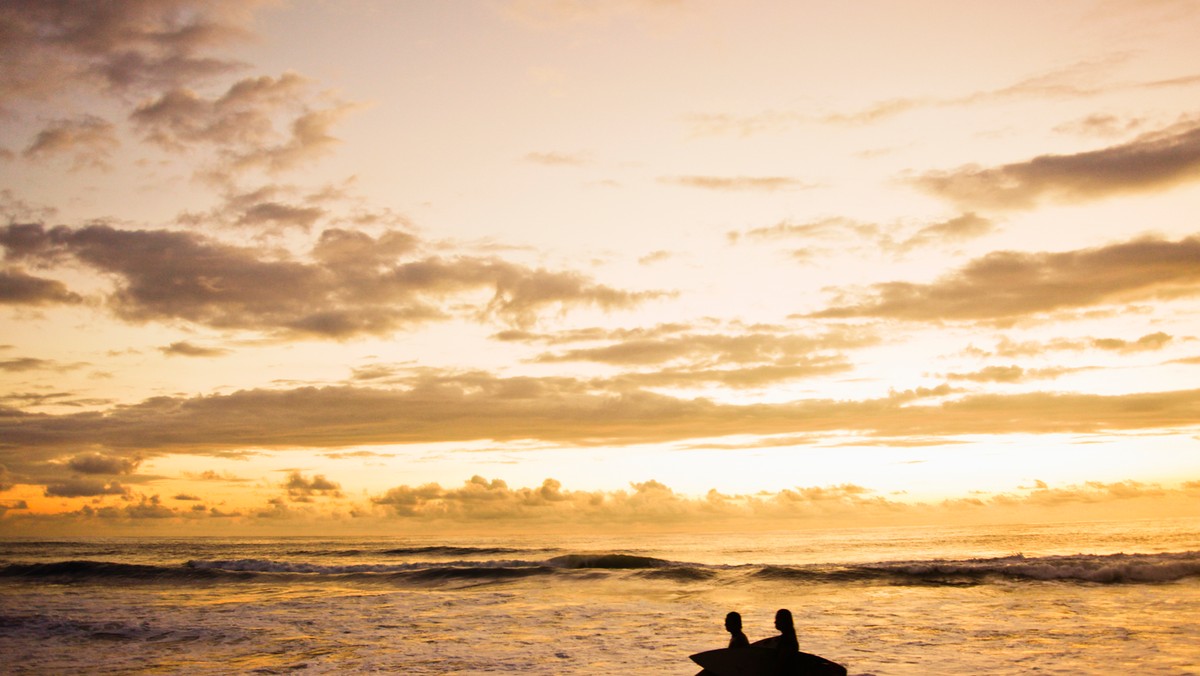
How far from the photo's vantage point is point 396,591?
1491 inches

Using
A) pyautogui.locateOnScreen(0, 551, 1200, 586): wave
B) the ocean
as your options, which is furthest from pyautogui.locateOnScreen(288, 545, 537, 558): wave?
the ocean

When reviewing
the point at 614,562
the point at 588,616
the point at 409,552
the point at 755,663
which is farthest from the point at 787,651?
the point at 409,552

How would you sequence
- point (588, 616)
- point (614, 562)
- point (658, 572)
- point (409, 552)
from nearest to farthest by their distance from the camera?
1. point (588, 616)
2. point (658, 572)
3. point (614, 562)
4. point (409, 552)

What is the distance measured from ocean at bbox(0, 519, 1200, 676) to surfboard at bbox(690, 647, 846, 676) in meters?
7.51

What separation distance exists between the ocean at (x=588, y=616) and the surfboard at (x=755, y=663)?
751 centimetres

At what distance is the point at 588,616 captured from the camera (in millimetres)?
27438

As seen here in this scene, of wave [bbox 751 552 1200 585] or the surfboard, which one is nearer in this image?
the surfboard

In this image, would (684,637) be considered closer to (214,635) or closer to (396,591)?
(214,635)

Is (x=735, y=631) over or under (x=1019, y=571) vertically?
over

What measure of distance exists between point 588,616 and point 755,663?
18149 millimetres

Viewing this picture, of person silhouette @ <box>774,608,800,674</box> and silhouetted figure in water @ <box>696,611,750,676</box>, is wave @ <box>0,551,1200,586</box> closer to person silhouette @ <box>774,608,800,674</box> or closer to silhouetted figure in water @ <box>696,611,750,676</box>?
silhouetted figure in water @ <box>696,611,750,676</box>

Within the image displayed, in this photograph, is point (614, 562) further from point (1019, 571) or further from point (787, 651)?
point (787, 651)

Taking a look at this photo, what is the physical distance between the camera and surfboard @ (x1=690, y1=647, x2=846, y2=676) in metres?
10.1

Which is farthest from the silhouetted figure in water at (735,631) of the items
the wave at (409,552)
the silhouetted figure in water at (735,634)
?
the wave at (409,552)
